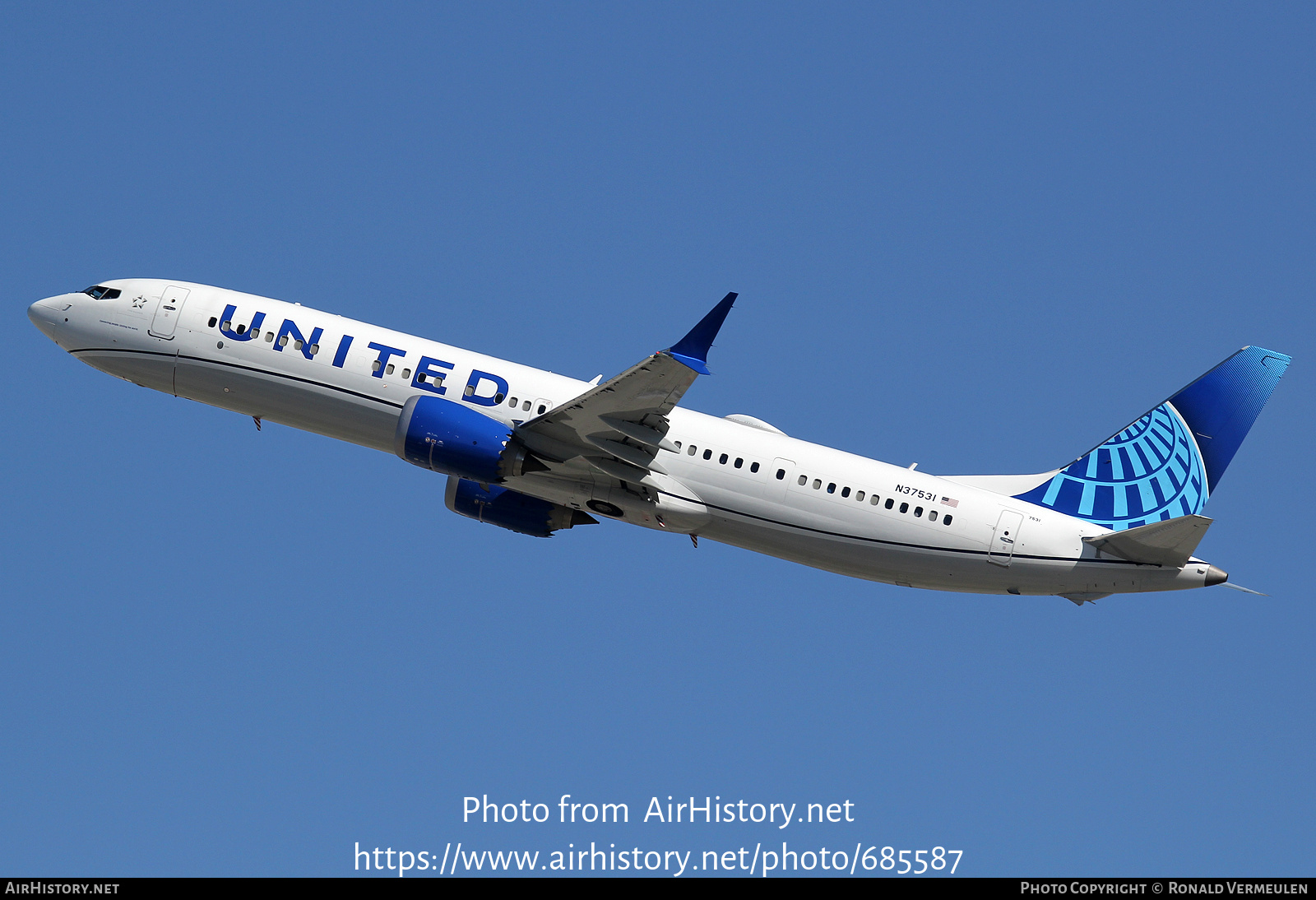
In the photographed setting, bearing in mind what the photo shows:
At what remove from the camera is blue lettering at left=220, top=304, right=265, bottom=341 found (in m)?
44.4

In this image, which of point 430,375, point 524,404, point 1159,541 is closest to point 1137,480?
point 1159,541

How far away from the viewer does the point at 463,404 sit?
139 ft

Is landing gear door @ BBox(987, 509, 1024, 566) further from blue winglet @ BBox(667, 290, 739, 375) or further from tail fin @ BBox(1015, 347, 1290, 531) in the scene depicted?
blue winglet @ BBox(667, 290, 739, 375)

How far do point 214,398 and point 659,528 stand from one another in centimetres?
1498

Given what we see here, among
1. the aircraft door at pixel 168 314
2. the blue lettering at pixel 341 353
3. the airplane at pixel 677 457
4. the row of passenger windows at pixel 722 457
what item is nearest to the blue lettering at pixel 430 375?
the airplane at pixel 677 457

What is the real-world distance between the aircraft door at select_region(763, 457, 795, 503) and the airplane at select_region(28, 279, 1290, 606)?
78mm

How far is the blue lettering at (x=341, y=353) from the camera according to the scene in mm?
43531

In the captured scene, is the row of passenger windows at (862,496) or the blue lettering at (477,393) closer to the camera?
the row of passenger windows at (862,496)

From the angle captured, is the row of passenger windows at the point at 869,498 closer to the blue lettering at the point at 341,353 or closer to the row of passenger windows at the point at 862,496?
the row of passenger windows at the point at 862,496

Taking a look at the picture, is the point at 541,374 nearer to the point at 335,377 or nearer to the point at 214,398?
the point at 335,377

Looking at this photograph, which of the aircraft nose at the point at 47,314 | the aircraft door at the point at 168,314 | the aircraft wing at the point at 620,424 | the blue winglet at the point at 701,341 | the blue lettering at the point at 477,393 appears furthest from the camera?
the aircraft nose at the point at 47,314

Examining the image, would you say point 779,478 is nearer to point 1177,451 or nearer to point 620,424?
point 620,424

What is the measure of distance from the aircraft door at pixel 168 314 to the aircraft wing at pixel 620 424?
1259 centimetres
